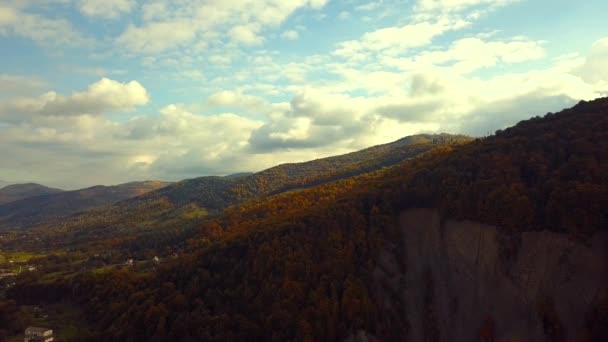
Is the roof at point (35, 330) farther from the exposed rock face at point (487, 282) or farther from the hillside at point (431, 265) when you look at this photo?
the exposed rock face at point (487, 282)

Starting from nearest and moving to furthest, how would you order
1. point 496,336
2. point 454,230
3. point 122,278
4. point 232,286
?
point 496,336 < point 454,230 < point 232,286 < point 122,278

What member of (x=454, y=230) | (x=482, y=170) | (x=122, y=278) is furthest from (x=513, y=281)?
(x=122, y=278)

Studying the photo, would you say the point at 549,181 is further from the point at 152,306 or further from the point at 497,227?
the point at 152,306

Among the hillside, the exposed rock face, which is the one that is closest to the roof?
the hillside

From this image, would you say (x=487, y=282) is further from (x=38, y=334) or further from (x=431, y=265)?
(x=38, y=334)

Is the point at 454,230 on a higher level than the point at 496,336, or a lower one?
higher

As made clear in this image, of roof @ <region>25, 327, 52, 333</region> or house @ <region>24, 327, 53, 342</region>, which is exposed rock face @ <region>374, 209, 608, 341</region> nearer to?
house @ <region>24, 327, 53, 342</region>
